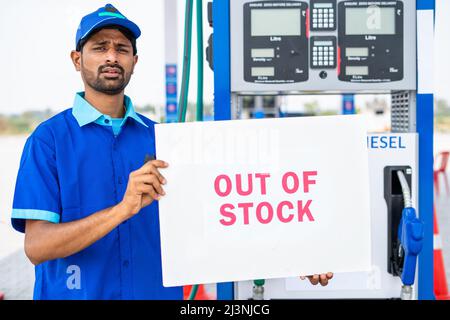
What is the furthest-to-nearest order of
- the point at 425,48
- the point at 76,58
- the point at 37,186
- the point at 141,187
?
the point at 425,48, the point at 76,58, the point at 37,186, the point at 141,187

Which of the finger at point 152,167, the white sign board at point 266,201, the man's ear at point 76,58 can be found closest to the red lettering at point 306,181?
the white sign board at point 266,201

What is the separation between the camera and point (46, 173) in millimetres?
1788

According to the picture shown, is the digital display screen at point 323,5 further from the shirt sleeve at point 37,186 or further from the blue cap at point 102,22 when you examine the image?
the shirt sleeve at point 37,186

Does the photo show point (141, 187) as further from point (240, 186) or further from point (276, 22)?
point (276, 22)

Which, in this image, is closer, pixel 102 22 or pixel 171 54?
pixel 102 22

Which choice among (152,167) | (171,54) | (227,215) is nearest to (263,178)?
(227,215)

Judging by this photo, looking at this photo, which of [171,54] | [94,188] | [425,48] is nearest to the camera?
[94,188]

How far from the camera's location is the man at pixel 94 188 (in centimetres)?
174

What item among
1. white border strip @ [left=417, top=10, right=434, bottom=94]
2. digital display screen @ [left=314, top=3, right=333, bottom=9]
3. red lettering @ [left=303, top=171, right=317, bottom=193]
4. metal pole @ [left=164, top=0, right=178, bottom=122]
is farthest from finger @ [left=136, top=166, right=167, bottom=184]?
metal pole @ [left=164, top=0, right=178, bottom=122]

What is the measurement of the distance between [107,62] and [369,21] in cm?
120

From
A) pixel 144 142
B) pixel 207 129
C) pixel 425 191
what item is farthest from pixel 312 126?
pixel 425 191

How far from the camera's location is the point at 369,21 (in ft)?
7.79

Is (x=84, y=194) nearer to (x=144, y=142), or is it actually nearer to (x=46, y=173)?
(x=46, y=173)

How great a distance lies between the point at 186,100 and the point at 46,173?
3.55ft
